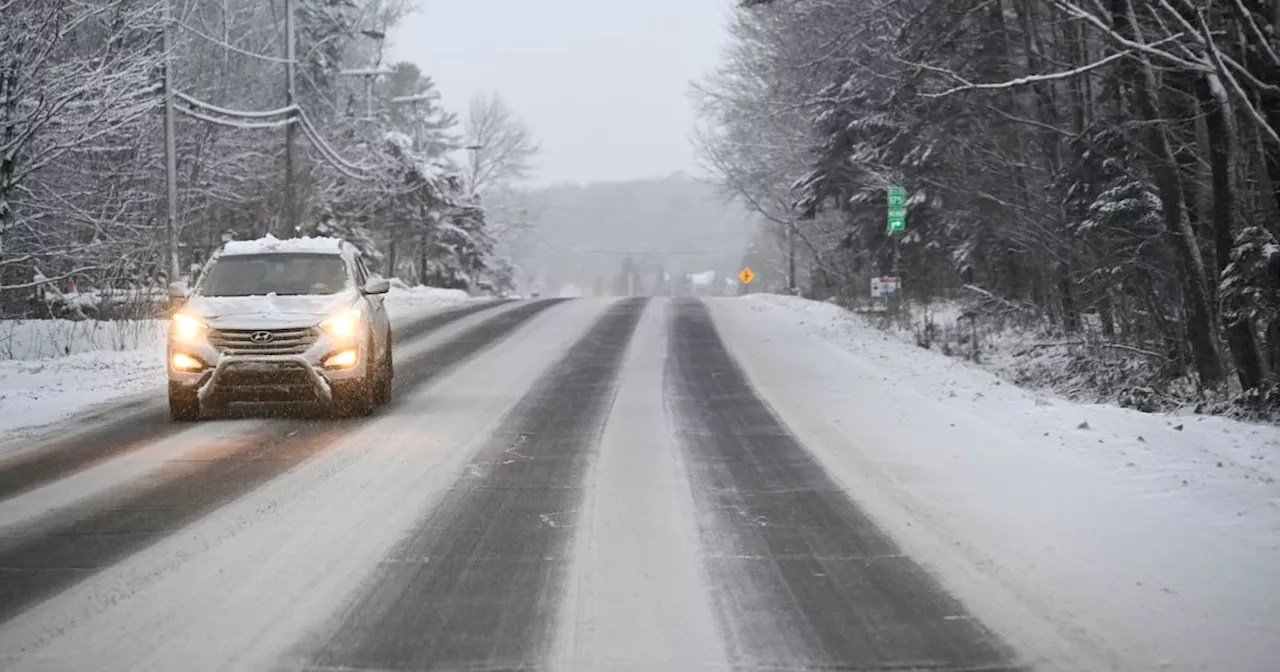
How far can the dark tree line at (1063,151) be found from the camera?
477 inches

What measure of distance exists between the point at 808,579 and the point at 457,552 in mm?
1970

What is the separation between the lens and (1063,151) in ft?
73.1

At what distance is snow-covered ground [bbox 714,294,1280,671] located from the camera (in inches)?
194

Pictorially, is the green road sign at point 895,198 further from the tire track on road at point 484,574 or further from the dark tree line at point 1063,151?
the tire track on road at point 484,574

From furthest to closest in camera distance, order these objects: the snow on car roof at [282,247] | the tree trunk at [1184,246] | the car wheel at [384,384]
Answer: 1. the tree trunk at [1184,246]
2. the snow on car roof at [282,247]
3. the car wheel at [384,384]

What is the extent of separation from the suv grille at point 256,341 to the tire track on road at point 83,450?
96 cm

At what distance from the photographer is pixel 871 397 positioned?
42.2 feet

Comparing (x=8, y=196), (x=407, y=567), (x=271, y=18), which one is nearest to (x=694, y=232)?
(x=271, y=18)

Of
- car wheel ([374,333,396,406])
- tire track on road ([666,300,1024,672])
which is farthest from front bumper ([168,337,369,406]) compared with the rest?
tire track on road ([666,300,1024,672])

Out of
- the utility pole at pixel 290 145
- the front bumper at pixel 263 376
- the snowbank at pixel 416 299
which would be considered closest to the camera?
the front bumper at pixel 263 376

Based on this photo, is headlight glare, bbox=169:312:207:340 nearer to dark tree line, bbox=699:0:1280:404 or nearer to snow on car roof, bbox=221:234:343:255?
snow on car roof, bbox=221:234:343:255

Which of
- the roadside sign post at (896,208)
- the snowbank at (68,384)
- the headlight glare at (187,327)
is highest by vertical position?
the roadside sign post at (896,208)

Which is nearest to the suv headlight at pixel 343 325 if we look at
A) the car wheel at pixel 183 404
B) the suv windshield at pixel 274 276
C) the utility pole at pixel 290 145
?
the suv windshield at pixel 274 276

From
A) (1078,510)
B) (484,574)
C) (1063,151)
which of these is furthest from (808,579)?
(1063,151)
